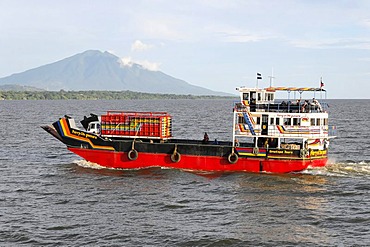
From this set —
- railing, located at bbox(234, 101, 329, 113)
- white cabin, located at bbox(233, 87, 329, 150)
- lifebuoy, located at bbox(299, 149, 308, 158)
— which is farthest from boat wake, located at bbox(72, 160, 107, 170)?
lifebuoy, located at bbox(299, 149, 308, 158)

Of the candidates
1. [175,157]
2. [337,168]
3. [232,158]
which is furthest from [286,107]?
[175,157]

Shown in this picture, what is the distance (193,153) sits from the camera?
119 feet

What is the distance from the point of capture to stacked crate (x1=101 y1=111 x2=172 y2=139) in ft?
124

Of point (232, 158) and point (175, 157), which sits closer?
point (232, 158)

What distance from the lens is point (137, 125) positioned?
38000mm

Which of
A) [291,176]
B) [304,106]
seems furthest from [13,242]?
[304,106]

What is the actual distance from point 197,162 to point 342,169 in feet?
34.4

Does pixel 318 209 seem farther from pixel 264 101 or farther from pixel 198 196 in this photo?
pixel 264 101

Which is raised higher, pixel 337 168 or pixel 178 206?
pixel 337 168

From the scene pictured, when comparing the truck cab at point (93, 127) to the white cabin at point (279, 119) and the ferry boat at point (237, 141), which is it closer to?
the ferry boat at point (237, 141)

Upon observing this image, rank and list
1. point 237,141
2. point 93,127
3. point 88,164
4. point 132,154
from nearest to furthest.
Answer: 1. point 237,141
2. point 132,154
3. point 88,164
4. point 93,127

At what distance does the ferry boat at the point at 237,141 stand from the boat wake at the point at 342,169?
52 centimetres

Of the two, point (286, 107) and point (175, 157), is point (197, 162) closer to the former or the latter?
point (175, 157)

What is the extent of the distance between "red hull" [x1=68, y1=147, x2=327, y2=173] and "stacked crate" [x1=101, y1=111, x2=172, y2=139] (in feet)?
5.51
